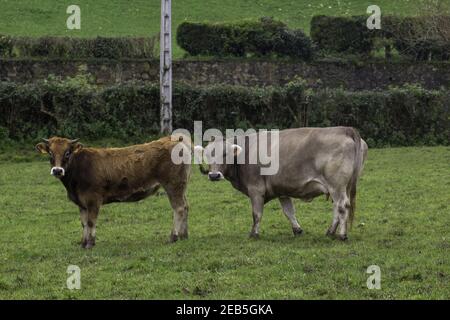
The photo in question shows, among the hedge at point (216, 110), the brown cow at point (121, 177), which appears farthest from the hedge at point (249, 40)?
the brown cow at point (121, 177)

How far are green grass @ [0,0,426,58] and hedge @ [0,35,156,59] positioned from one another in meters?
6.92

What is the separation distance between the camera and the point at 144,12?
48.9 m

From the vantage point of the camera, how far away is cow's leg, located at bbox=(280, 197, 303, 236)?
1619cm

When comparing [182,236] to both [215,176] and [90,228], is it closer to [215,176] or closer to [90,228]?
[215,176]

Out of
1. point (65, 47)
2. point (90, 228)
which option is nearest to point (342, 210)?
point (90, 228)

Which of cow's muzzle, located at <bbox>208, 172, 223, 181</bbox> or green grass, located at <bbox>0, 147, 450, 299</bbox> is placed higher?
cow's muzzle, located at <bbox>208, 172, 223, 181</bbox>

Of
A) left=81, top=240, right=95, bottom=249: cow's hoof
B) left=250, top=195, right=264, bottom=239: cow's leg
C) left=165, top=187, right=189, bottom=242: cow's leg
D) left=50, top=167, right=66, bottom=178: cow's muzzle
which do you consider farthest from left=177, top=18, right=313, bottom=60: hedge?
left=50, top=167, right=66, bottom=178: cow's muzzle

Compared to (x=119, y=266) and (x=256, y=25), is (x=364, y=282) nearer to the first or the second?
(x=119, y=266)

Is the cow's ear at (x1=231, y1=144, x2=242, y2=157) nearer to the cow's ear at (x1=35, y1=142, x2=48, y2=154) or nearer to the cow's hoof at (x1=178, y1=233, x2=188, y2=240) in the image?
the cow's hoof at (x1=178, y1=233, x2=188, y2=240)

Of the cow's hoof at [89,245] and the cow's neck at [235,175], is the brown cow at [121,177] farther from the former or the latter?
the cow's neck at [235,175]

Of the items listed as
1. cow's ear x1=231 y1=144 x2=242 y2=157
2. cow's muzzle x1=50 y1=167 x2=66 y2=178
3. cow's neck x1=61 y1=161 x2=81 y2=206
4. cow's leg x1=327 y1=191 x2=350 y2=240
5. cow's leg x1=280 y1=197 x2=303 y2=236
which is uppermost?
cow's ear x1=231 y1=144 x2=242 y2=157

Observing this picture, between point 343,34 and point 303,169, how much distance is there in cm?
2461

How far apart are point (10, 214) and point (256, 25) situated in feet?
66.7

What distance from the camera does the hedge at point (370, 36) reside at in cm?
3838
